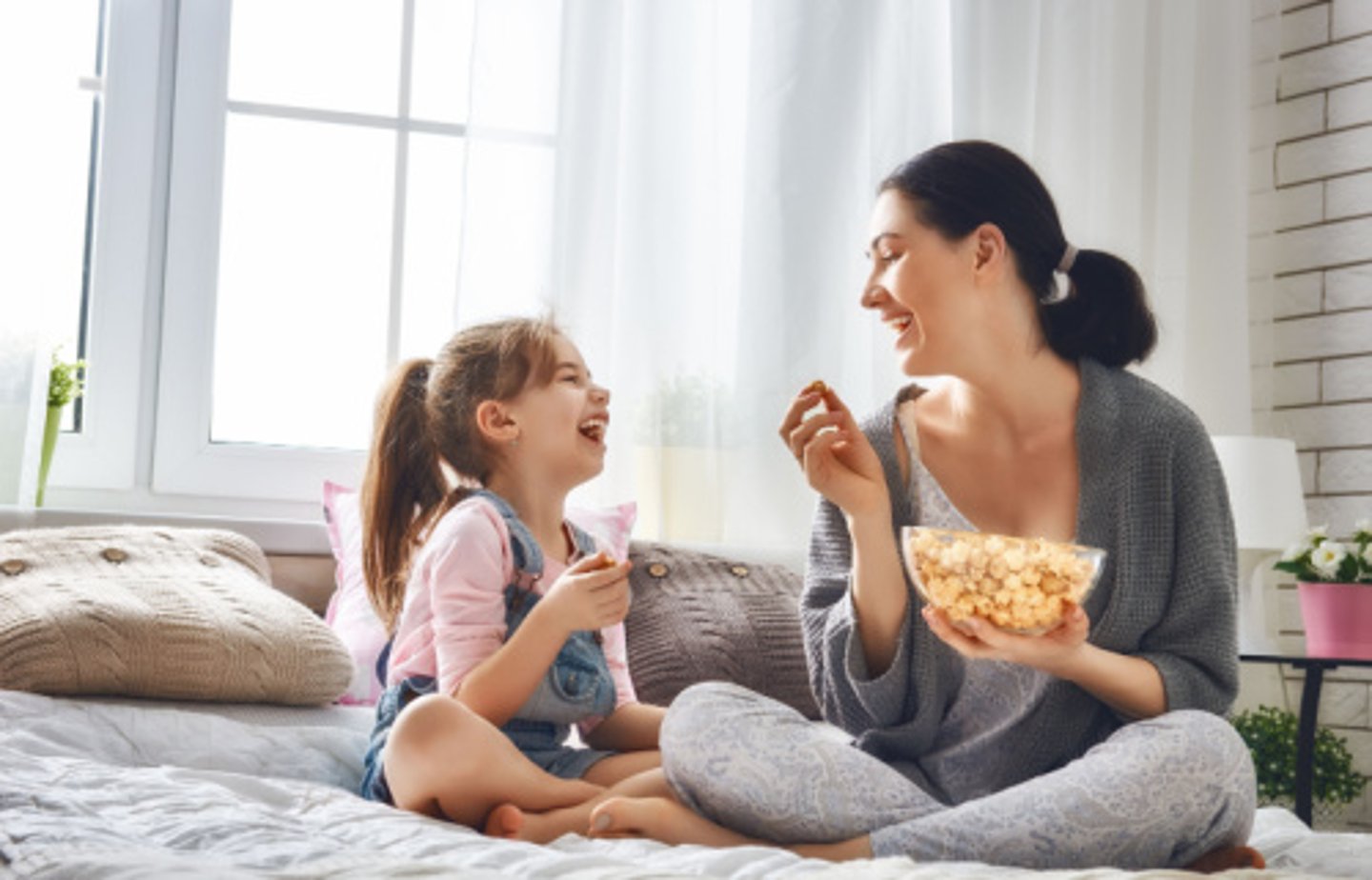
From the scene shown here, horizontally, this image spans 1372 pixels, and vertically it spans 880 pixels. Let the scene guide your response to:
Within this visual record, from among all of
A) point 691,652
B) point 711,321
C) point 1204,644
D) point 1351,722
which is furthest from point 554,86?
point 1351,722

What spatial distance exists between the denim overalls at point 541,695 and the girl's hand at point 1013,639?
500 millimetres

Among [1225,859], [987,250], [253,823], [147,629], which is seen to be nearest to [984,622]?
[1225,859]

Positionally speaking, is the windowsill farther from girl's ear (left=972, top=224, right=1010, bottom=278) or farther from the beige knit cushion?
girl's ear (left=972, top=224, right=1010, bottom=278)

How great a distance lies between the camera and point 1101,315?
1960 millimetres

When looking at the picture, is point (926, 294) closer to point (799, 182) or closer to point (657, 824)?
point (657, 824)

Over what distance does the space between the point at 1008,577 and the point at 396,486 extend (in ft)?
3.05

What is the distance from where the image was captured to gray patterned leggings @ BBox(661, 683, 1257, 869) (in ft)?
4.69

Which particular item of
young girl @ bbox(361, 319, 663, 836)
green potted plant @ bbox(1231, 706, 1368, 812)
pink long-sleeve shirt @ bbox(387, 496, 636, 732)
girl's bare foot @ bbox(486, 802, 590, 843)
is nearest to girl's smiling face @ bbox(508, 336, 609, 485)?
young girl @ bbox(361, 319, 663, 836)

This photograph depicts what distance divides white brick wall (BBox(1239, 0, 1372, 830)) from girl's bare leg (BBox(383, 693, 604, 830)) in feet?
6.42

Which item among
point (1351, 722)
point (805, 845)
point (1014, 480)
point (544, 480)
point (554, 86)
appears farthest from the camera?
point (1351, 722)

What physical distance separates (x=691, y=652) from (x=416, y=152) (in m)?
1.18

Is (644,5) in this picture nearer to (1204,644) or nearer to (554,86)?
(554,86)

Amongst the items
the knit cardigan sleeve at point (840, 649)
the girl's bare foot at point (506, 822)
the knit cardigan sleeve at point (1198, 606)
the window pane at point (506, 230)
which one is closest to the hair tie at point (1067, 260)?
the knit cardigan sleeve at point (1198, 606)

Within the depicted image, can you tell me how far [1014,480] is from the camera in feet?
6.35
